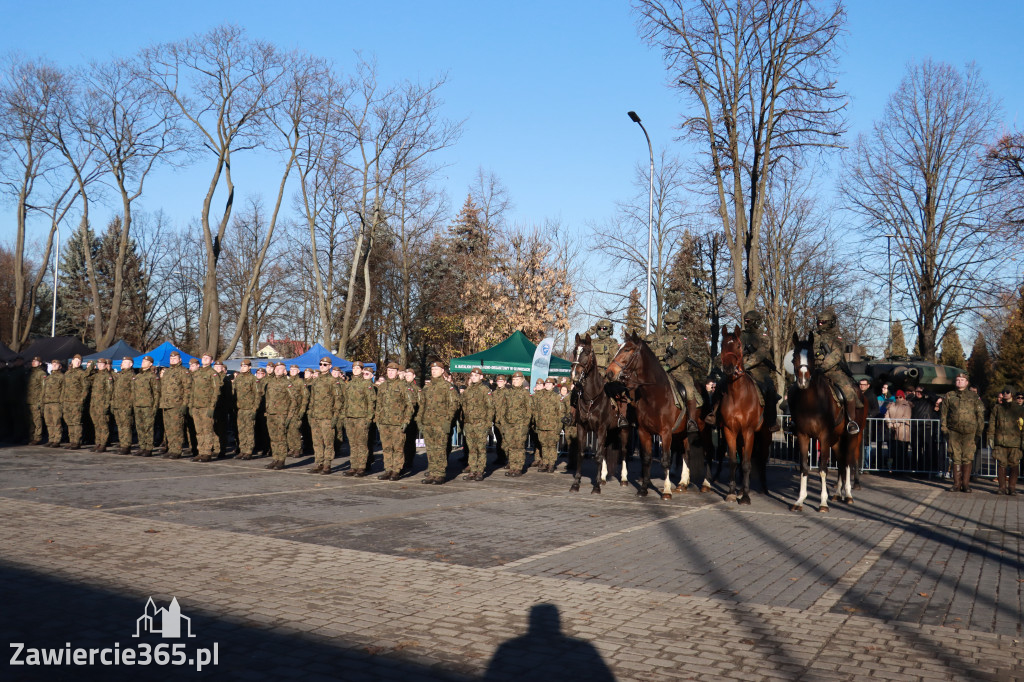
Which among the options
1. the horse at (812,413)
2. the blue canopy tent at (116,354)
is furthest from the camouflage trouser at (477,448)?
the blue canopy tent at (116,354)

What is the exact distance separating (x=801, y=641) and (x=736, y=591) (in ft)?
4.99

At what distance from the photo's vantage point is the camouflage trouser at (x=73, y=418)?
21734 millimetres

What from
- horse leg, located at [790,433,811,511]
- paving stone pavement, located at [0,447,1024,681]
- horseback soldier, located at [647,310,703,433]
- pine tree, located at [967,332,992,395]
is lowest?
paving stone pavement, located at [0,447,1024,681]

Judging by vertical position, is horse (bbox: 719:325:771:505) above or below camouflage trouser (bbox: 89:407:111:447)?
above

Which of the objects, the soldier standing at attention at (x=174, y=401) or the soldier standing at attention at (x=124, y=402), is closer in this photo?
the soldier standing at attention at (x=174, y=401)

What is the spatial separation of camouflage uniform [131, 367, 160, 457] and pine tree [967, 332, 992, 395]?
6077 cm

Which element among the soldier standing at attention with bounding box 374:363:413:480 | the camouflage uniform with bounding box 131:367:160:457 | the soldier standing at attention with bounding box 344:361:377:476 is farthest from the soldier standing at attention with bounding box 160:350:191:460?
the soldier standing at attention with bounding box 374:363:413:480

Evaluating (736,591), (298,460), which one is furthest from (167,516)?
(298,460)

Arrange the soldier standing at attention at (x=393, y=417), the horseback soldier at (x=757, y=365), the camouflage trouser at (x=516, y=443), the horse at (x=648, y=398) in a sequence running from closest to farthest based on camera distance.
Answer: the horse at (x=648, y=398), the horseback soldier at (x=757, y=365), the soldier standing at attention at (x=393, y=417), the camouflage trouser at (x=516, y=443)

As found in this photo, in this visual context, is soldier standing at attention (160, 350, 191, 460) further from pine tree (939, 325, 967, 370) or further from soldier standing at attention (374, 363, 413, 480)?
pine tree (939, 325, 967, 370)

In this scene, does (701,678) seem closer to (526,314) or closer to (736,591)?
(736,591)

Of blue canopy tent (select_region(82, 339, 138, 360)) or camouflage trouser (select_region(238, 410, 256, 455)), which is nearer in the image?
camouflage trouser (select_region(238, 410, 256, 455))

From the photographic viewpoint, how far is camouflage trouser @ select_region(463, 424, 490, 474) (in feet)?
56.6

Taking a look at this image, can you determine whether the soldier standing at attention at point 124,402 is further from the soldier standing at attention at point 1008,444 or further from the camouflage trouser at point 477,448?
the soldier standing at attention at point 1008,444
